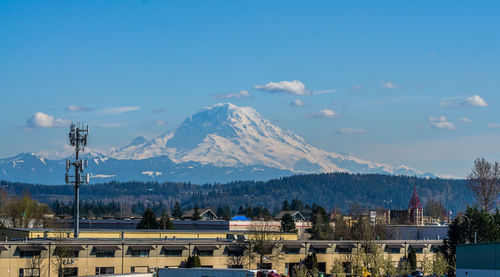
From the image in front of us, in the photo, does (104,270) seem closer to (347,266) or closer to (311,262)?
(311,262)

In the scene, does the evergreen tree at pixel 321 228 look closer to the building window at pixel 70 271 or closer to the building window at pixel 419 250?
the building window at pixel 419 250

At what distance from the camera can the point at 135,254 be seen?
329 feet

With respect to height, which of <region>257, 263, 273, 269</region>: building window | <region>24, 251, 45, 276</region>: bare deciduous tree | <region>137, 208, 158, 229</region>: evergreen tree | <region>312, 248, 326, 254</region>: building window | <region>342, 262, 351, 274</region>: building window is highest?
<region>137, 208, 158, 229</region>: evergreen tree

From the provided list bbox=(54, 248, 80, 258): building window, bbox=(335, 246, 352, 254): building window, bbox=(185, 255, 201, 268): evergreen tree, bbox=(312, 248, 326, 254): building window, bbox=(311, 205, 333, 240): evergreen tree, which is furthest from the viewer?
bbox=(311, 205, 333, 240): evergreen tree

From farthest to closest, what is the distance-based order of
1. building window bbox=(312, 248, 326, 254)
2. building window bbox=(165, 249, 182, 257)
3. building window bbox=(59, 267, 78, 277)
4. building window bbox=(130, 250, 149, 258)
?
building window bbox=(312, 248, 326, 254) < building window bbox=(165, 249, 182, 257) < building window bbox=(130, 250, 149, 258) < building window bbox=(59, 267, 78, 277)

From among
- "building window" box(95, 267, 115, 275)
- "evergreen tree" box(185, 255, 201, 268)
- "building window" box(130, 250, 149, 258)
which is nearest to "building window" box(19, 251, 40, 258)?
"building window" box(95, 267, 115, 275)

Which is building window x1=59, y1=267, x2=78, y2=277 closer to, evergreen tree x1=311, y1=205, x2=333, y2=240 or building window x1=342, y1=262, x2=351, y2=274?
building window x1=342, y1=262, x2=351, y2=274

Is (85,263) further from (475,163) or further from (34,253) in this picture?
(475,163)

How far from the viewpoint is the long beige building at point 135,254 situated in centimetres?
9219

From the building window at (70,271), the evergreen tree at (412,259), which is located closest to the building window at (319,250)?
the evergreen tree at (412,259)

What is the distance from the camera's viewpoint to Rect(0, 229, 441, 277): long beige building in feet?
302

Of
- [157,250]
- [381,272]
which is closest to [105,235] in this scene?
[157,250]

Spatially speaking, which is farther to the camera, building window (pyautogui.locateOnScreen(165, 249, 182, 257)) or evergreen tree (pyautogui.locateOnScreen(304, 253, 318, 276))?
evergreen tree (pyautogui.locateOnScreen(304, 253, 318, 276))

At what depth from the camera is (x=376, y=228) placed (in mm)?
165750
